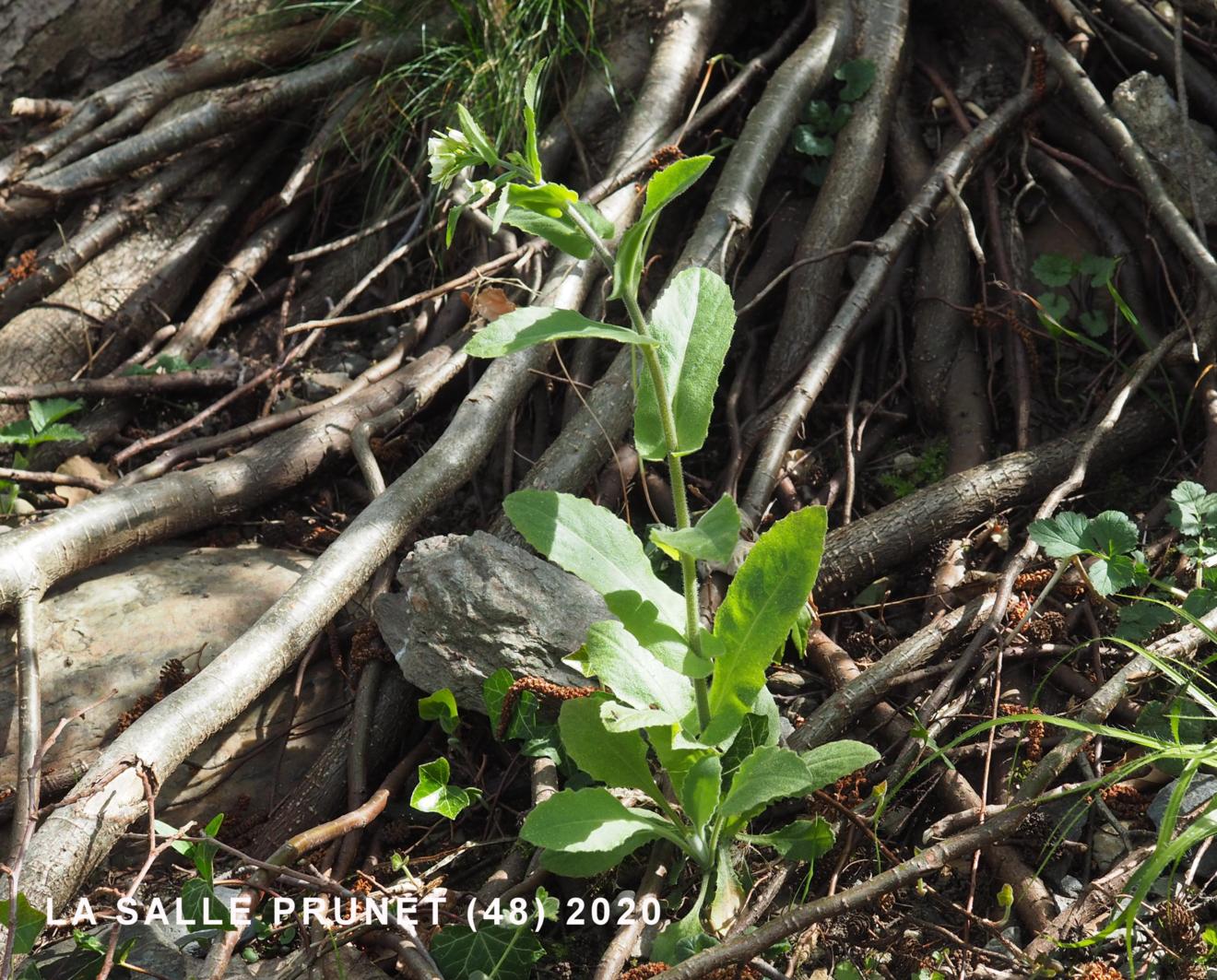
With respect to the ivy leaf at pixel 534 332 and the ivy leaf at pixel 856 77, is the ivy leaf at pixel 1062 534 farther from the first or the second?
the ivy leaf at pixel 856 77

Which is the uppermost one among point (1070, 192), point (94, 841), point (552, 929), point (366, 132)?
point (366, 132)

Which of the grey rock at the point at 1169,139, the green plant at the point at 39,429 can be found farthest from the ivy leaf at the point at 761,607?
the green plant at the point at 39,429

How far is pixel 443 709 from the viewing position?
2.45 m

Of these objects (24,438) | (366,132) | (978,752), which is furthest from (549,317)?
(366,132)

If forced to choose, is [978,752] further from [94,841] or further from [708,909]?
[94,841]

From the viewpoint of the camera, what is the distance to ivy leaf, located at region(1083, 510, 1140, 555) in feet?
7.80

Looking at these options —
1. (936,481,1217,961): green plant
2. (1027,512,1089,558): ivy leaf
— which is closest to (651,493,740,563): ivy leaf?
(936,481,1217,961): green plant

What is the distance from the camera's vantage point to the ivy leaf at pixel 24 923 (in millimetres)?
1915

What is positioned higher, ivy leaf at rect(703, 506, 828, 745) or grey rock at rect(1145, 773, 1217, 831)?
ivy leaf at rect(703, 506, 828, 745)

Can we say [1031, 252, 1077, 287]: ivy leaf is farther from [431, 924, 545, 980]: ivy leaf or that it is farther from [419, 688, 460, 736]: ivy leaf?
[431, 924, 545, 980]: ivy leaf

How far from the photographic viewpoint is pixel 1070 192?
11.3ft

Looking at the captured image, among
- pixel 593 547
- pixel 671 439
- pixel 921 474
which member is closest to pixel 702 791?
pixel 593 547

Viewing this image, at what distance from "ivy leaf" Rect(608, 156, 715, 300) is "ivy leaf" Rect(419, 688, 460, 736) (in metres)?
1.08

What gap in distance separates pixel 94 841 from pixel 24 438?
66.1 inches
